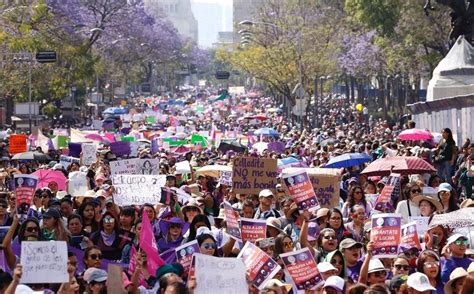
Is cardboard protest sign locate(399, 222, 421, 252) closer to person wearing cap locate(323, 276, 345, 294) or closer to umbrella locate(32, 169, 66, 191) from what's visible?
person wearing cap locate(323, 276, 345, 294)

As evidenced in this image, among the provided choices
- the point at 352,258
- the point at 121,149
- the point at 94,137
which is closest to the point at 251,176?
the point at 352,258

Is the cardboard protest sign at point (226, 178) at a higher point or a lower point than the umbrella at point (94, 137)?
higher

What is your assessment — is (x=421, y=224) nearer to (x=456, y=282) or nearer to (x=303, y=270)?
(x=303, y=270)

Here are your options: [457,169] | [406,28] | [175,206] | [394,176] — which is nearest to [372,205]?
[394,176]

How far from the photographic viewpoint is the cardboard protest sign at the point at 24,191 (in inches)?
689

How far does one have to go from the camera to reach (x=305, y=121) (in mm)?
70125

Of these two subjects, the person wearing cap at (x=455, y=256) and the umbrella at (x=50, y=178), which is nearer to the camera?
the person wearing cap at (x=455, y=256)

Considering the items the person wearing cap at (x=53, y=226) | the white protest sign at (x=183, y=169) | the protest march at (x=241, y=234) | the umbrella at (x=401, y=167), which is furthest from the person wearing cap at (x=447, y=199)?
the white protest sign at (x=183, y=169)

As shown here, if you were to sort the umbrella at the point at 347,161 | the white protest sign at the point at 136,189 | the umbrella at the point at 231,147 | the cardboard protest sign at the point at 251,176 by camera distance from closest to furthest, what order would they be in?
the white protest sign at the point at 136,189 → the cardboard protest sign at the point at 251,176 → the umbrella at the point at 347,161 → the umbrella at the point at 231,147

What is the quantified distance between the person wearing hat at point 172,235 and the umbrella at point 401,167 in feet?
20.5

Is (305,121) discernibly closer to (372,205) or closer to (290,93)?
(290,93)

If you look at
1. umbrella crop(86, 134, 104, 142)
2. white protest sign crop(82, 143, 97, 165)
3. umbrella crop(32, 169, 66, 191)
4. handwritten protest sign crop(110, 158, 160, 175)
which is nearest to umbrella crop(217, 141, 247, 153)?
umbrella crop(86, 134, 104, 142)

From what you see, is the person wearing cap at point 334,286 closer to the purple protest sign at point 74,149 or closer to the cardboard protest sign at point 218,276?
the cardboard protest sign at point 218,276

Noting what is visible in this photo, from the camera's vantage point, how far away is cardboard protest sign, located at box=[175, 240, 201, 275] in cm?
1252
